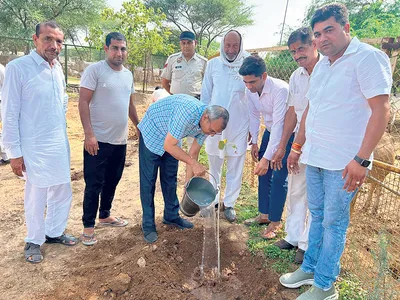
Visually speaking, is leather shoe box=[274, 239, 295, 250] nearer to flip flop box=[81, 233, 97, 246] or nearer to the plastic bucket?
the plastic bucket

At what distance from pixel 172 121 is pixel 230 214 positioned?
1564mm

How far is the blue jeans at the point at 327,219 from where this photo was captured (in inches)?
81.7

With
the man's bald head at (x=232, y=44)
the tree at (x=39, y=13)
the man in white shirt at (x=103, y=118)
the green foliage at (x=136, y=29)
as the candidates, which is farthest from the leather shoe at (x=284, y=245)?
the tree at (x=39, y=13)

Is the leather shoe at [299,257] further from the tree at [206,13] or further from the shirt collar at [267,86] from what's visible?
the tree at [206,13]

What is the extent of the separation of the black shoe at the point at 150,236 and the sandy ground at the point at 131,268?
0.06 m

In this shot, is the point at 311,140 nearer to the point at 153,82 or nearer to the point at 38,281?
the point at 38,281

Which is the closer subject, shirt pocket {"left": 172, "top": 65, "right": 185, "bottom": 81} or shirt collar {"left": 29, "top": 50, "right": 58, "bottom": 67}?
shirt collar {"left": 29, "top": 50, "right": 58, "bottom": 67}


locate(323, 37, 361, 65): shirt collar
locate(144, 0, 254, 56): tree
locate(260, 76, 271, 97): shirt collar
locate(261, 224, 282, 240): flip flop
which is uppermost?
locate(144, 0, 254, 56): tree

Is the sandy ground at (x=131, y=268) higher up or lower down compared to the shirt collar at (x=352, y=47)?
lower down

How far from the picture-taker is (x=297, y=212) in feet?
9.46

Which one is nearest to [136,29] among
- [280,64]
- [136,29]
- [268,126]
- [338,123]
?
[136,29]

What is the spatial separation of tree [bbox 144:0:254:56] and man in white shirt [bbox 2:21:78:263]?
70.8ft

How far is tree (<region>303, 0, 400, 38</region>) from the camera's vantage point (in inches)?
371

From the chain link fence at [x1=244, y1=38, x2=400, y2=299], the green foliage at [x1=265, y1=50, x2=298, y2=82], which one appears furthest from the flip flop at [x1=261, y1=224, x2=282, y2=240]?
the green foliage at [x1=265, y1=50, x2=298, y2=82]
